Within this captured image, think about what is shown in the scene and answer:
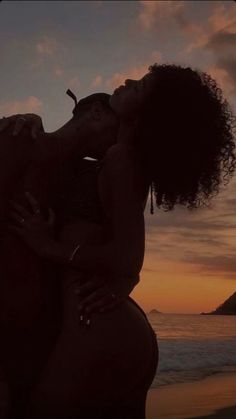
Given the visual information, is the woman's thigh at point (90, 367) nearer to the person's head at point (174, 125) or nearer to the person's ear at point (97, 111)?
the person's head at point (174, 125)

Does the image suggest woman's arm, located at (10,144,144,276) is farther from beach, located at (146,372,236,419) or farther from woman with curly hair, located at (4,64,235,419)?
beach, located at (146,372,236,419)

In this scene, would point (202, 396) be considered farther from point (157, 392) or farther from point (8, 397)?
point (8, 397)

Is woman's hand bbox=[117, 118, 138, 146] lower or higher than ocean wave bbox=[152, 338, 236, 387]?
higher

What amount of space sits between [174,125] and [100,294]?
2.80 ft

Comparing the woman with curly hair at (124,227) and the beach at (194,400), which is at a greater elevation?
the woman with curly hair at (124,227)

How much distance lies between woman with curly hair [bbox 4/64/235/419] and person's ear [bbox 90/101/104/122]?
0.09m

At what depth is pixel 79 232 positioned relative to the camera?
8.16 feet

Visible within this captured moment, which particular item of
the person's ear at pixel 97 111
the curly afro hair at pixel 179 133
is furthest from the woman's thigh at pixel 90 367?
the person's ear at pixel 97 111

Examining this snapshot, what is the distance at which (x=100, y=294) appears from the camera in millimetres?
2363

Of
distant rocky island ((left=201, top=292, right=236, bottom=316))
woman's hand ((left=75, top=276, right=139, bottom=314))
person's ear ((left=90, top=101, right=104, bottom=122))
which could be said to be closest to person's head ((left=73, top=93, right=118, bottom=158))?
person's ear ((left=90, top=101, right=104, bottom=122))

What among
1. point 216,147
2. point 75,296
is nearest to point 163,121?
point 216,147

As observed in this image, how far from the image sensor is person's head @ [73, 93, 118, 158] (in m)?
2.73

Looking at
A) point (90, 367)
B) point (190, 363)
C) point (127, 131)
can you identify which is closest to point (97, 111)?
point (127, 131)

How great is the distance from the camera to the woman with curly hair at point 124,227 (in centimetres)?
231
